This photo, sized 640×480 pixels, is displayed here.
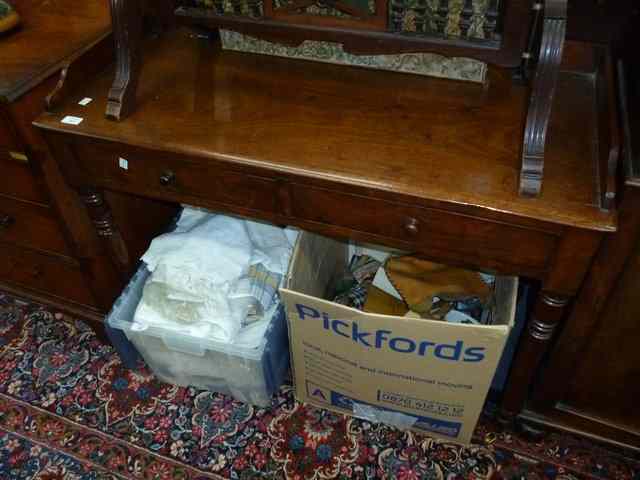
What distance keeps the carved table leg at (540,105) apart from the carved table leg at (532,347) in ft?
0.78

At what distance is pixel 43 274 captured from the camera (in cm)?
154

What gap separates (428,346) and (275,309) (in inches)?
15.8

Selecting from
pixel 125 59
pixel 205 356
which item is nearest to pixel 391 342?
pixel 205 356

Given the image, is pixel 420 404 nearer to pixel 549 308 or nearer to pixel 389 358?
pixel 389 358

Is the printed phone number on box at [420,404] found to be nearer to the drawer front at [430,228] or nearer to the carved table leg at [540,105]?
the drawer front at [430,228]

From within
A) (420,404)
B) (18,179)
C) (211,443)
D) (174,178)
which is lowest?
(211,443)

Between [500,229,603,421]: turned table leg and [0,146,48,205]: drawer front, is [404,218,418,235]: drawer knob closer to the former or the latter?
[500,229,603,421]: turned table leg

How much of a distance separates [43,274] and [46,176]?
17.3 inches

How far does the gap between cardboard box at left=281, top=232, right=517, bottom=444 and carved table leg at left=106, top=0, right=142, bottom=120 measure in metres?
0.47

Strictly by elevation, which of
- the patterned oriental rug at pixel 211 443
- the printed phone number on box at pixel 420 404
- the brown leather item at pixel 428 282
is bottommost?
the patterned oriental rug at pixel 211 443

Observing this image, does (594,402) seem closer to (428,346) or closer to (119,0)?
(428,346)

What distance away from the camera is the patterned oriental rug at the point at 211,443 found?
134 centimetres

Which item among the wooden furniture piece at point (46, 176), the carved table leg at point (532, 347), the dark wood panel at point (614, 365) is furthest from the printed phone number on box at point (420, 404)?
the wooden furniture piece at point (46, 176)

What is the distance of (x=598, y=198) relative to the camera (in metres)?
0.86
